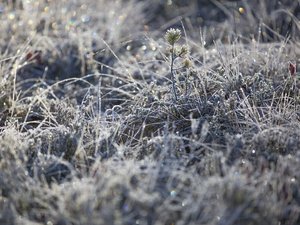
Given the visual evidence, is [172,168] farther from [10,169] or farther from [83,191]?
[10,169]

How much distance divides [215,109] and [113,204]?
1086 millimetres

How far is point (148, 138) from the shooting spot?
10.1 ft

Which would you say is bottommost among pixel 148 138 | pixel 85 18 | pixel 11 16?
pixel 148 138

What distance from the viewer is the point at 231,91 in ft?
11.2

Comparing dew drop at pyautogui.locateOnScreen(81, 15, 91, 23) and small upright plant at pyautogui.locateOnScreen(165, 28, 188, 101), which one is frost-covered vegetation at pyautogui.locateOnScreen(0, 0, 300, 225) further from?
dew drop at pyautogui.locateOnScreen(81, 15, 91, 23)

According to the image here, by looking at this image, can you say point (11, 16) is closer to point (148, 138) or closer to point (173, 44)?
point (173, 44)

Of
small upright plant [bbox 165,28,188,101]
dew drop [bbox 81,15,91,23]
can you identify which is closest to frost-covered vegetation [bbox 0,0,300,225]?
small upright plant [bbox 165,28,188,101]

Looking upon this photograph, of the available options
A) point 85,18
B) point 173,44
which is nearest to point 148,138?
point 173,44

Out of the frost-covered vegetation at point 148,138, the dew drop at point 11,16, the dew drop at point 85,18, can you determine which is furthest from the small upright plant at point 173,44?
the dew drop at point 11,16

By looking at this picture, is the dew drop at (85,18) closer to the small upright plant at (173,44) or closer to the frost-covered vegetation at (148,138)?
the frost-covered vegetation at (148,138)

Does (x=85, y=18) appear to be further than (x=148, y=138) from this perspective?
Yes

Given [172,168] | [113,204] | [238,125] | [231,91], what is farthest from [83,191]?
[231,91]

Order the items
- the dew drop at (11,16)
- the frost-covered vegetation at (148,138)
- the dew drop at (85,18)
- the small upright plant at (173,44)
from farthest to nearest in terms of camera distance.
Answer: the dew drop at (85,18)
the dew drop at (11,16)
the small upright plant at (173,44)
the frost-covered vegetation at (148,138)

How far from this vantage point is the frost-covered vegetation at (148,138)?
7.59ft
